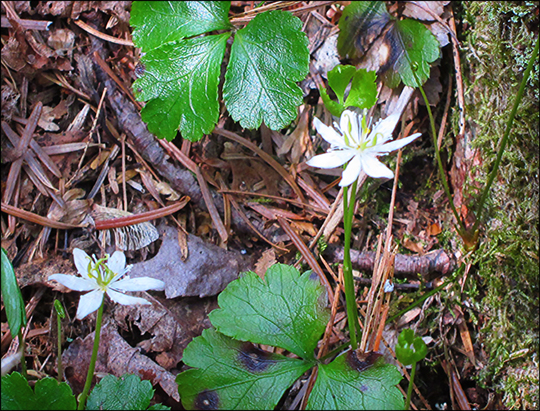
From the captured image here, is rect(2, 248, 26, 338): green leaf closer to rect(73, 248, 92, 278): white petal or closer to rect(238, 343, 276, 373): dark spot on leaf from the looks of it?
rect(73, 248, 92, 278): white petal

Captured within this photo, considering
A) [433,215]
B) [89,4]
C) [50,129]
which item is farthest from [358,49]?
[50,129]

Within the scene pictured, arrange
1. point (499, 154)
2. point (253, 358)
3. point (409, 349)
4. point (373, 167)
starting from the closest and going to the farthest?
point (409, 349), point (373, 167), point (253, 358), point (499, 154)

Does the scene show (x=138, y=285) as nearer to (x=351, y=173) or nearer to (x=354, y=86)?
(x=351, y=173)

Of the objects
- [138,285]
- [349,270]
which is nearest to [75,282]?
[138,285]

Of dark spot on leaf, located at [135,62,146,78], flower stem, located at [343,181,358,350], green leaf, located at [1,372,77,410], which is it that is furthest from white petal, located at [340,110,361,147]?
green leaf, located at [1,372,77,410]

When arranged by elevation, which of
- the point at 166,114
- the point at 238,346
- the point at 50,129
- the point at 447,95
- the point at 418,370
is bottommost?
the point at 418,370

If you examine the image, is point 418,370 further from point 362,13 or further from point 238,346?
point 362,13

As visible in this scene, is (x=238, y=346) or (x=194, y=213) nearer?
(x=238, y=346)
